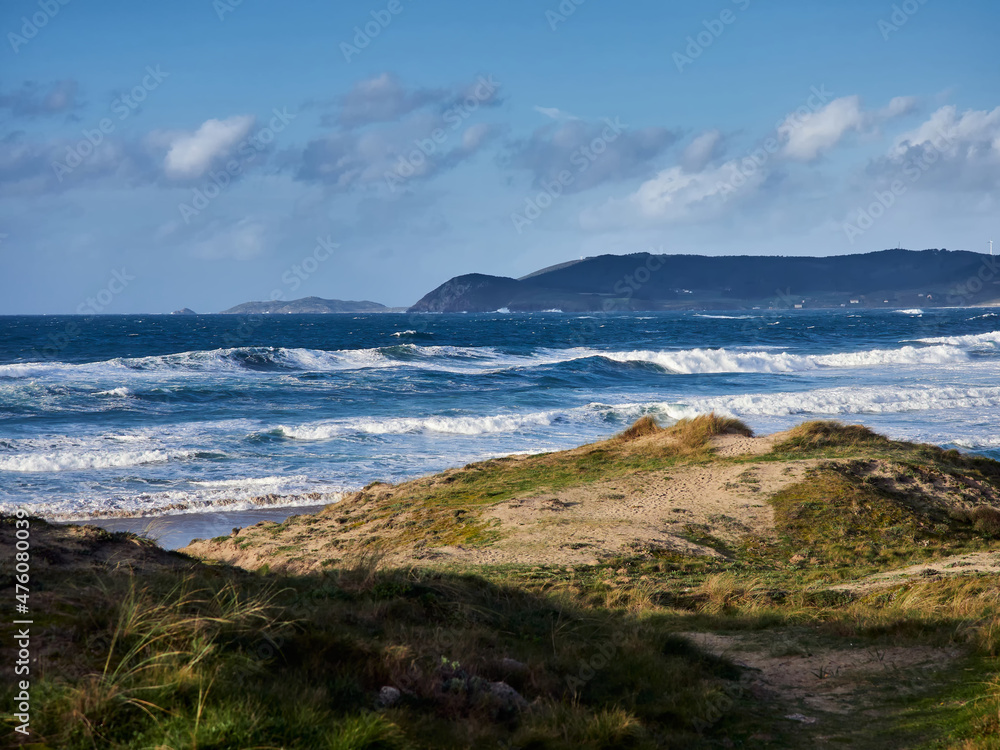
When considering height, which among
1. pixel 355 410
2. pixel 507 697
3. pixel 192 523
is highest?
pixel 507 697

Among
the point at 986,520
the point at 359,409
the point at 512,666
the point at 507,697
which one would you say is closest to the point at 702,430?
the point at 986,520

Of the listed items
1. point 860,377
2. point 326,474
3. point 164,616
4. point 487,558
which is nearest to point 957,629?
point 487,558

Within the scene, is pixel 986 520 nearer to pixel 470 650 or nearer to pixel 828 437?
pixel 828 437

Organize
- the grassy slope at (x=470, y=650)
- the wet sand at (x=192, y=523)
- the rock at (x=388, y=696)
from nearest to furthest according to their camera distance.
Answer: the grassy slope at (x=470, y=650) → the rock at (x=388, y=696) → the wet sand at (x=192, y=523)

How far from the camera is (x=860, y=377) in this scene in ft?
142

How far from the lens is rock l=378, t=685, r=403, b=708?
4.50 m

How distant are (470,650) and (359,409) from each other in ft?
85.7

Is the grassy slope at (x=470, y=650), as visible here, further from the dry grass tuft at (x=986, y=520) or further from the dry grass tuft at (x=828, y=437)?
the dry grass tuft at (x=828, y=437)

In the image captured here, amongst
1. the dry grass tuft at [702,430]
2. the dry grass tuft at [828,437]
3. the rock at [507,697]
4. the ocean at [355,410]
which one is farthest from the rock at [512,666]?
the dry grass tuft at [828,437]

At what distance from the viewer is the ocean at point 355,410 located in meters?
18.5

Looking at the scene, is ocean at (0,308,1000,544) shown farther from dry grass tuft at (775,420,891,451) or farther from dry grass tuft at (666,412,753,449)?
dry grass tuft at (775,420,891,451)

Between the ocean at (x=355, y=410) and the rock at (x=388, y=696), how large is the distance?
37.1ft

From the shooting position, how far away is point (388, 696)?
179 inches

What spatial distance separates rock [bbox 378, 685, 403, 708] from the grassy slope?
0.13 feet
